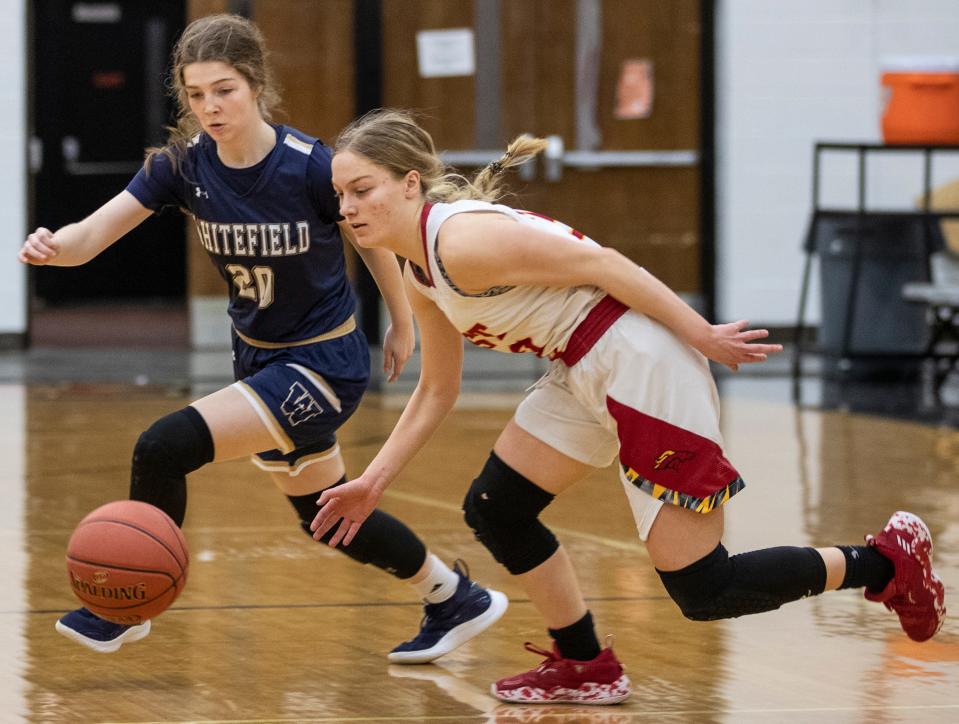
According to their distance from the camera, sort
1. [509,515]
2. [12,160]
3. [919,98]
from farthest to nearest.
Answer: [12,160]
[919,98]
[509,515]

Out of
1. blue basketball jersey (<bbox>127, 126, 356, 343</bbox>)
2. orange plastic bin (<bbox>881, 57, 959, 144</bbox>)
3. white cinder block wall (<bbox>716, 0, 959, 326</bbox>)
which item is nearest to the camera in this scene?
blue basketball jersey (<bbox>127, 126, 356, 343</bbox>)

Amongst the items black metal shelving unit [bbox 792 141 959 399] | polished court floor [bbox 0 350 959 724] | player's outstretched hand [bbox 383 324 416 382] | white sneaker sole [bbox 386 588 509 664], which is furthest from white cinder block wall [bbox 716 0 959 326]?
white sneaker sole [bbox 386 588 509 664]

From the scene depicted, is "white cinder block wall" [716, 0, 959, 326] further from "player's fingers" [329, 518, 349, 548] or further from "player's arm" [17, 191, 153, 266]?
"player's fingers" [329, 518, 349, 548]

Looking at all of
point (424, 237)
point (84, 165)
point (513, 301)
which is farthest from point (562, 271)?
point (84, 165)

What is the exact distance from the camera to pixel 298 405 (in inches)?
157

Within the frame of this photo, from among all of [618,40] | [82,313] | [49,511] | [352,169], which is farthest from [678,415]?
[82,313]

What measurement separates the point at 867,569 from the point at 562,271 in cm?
100

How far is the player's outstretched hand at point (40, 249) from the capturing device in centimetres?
396

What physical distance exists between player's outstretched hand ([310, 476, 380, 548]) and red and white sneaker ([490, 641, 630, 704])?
53 cm

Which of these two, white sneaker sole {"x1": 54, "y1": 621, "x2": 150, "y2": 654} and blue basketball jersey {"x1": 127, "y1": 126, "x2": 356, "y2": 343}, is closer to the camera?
white sneaker sole {"x1": 54, "y1": 621, "x2": 150, "y2": 654}

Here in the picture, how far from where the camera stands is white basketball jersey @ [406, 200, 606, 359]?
3479 millimetres

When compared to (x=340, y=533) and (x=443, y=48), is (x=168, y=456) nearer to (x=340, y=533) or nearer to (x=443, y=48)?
(x=340, y=533)

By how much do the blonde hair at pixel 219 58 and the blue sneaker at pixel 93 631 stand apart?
1.16 m

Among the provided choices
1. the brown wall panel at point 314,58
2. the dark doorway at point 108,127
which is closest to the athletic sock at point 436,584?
the brown wall panel at point 314,58
